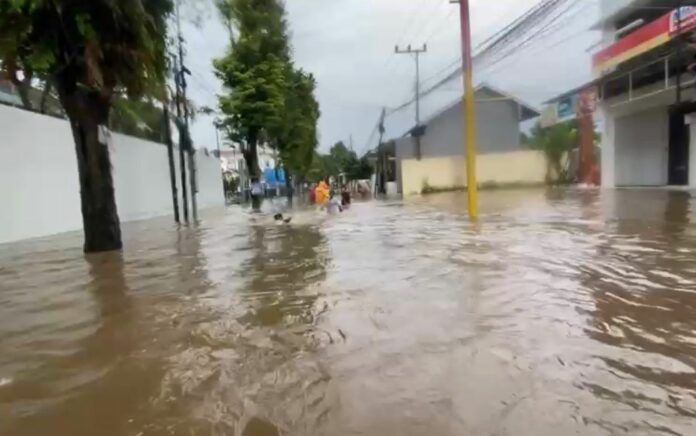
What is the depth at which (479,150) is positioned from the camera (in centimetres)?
4200

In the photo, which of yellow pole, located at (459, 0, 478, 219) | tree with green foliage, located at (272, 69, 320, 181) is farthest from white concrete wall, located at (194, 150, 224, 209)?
yellow pole, located at (459, 0, 478, 219)

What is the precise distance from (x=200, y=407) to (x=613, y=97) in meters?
28.1

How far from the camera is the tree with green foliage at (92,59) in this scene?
28.0ft

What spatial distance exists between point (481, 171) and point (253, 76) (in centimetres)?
1642

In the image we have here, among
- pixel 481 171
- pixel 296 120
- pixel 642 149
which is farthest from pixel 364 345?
pixel 481 171

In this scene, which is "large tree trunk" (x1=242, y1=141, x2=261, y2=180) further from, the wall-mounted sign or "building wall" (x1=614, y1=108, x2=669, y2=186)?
"building wall" (x1=614, y1=108, x2=669, y2=186)

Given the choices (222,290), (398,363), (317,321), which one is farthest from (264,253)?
(398,363)

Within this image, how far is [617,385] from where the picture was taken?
123 inches

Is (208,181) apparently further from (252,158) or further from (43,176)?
(43,176)

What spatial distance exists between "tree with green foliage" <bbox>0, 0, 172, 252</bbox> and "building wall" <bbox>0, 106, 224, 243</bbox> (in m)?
3.26

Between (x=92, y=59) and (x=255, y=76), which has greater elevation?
(x=255, y=76)

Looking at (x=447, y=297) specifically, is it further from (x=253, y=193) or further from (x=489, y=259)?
(x=253, y=193)

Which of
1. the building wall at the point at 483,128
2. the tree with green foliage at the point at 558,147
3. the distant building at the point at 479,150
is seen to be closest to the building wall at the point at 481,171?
the distant building at the point at 479,150

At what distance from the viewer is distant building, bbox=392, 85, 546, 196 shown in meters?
36.9
